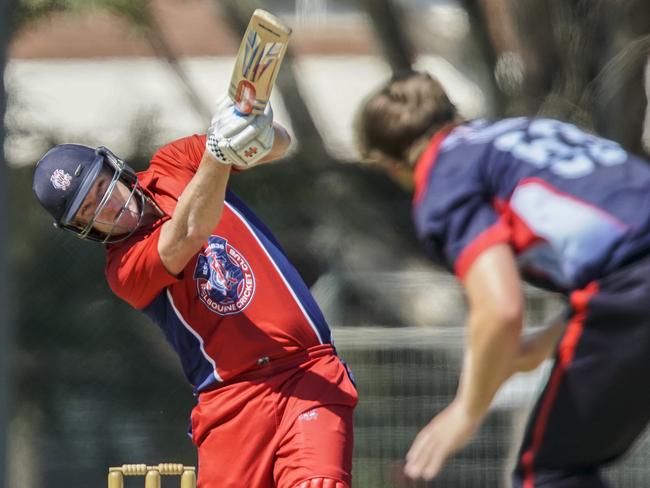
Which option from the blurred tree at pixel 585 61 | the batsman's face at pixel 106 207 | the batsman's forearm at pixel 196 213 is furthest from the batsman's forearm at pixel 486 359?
the blurred tree at pixel 585 61

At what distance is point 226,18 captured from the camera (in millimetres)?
8266

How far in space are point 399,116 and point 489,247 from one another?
1.38 feet

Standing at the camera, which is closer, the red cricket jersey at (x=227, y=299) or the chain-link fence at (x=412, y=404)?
the red cricket jersey at (x=227, y=299)

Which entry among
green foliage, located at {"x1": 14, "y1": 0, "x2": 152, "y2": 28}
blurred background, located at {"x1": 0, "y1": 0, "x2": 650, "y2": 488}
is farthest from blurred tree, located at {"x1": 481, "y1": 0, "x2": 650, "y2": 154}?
green foliage, located at {"x1": 14, "y1": 0, "x2": 152, "y2": 28}

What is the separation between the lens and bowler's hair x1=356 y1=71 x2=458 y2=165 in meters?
3.12

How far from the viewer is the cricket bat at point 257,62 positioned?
139 inches

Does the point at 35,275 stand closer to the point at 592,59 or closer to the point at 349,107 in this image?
the point at 349,107

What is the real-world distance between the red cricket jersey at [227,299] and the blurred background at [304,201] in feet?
8.84

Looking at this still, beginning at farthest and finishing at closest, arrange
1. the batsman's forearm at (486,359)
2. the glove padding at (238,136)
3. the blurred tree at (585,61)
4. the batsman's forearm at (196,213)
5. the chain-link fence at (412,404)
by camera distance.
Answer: the blurred tree at (585,61)
the chain-link fence at (412,404)
the batsman's forearm at (196,213)
the glove padding at (238,136)
the batsman's forearm at (486,359)

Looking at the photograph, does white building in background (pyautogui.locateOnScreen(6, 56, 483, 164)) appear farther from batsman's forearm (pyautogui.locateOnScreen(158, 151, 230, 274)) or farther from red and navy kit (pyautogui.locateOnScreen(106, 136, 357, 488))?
batsman's forearm (pyautogui.locateOnScreen(158, 151, 230, 274))

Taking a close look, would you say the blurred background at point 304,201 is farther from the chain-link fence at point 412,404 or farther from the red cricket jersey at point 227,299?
the red cricket jersey at point 227,299

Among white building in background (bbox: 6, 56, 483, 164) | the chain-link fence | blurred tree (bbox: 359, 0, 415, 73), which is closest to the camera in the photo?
the chain-link fence

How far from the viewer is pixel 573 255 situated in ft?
9.70

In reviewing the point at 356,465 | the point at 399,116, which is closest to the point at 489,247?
the point at 399,116
